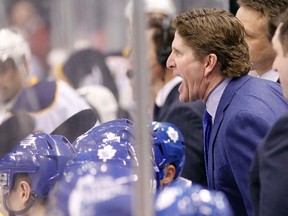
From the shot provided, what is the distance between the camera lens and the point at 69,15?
331 cm

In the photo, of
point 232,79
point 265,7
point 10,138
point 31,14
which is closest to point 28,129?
point 10,138

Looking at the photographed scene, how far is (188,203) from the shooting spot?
9.29 ft

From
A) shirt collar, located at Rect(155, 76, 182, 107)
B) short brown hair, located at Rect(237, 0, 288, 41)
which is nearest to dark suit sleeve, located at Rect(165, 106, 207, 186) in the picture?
shirt collar, located at Rect(155, 76, 182, 107)

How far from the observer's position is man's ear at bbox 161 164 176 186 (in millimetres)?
4693

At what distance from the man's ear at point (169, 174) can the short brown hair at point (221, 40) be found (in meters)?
0.59

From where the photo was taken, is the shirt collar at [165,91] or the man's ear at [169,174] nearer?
the man's ear at [169,174]

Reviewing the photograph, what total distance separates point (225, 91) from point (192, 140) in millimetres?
1205

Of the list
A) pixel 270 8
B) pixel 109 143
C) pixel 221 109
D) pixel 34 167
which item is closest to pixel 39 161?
pixel 34 167

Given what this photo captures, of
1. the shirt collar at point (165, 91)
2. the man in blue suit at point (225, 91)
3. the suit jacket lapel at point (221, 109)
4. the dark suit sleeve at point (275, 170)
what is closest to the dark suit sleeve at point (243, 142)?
the man in blue suit at point (225, 91)

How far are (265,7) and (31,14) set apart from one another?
1645 millimetres

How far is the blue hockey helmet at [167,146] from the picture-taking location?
15.3ft

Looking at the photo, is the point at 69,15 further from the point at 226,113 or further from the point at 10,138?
the point at 226,113

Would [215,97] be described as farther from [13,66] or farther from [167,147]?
[13,66]

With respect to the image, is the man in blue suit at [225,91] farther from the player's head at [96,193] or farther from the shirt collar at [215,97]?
the player's head at [96,193]
